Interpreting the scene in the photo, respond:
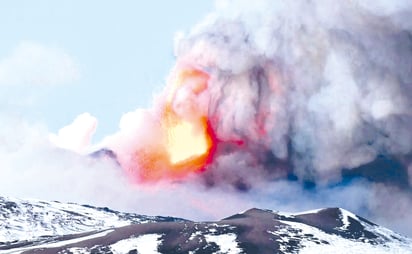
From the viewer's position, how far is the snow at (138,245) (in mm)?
188250

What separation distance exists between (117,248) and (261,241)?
32.5 metres

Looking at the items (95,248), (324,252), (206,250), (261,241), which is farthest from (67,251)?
(324,252)

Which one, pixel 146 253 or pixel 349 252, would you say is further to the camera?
pixel 349 252

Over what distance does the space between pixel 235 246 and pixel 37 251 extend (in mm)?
43463

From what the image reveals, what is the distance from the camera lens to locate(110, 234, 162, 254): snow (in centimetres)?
18825

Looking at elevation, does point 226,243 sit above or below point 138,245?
above

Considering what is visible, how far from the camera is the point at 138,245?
19325 centimetres

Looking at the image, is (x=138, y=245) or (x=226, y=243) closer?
(x=138, y=245)

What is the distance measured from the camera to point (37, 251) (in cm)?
19238

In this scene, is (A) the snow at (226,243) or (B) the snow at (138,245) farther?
(B) the snow at (138,245)

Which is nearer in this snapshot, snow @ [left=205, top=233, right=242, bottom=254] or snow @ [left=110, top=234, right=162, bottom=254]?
snow @ [left=205, top=233, right=242, bottom=254]

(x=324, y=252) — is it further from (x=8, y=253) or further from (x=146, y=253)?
(x=8, y=253)

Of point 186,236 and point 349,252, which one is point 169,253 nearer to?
point 186,236

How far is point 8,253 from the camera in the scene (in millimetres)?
198250
